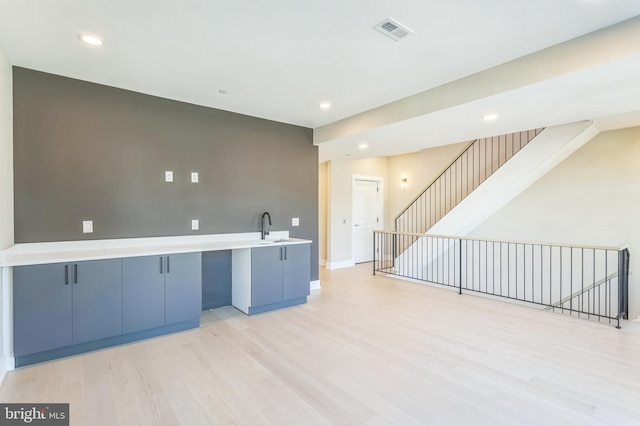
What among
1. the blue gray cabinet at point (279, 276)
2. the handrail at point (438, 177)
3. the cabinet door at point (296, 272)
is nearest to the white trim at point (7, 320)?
the blue gray cabinet at point (279, 276)

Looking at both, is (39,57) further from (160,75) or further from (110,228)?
(110,228)

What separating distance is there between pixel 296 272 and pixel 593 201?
5.04 metres

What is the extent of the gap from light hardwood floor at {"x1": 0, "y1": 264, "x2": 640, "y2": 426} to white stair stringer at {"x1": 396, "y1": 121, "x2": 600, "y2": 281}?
2.33 metres

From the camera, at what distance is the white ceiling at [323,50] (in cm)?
216

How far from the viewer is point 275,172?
4.85 meters

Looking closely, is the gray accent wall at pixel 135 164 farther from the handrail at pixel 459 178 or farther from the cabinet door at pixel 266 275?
the handrail at pixel 459 178

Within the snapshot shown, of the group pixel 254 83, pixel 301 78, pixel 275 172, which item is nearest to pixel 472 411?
pixel 301 78

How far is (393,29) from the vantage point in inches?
93.6

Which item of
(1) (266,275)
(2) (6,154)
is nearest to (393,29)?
(1) (266,275)

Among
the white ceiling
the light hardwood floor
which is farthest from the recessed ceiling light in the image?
the light hardwood floor

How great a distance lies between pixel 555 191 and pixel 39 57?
736cm

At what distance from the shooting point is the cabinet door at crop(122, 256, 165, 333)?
3.10m

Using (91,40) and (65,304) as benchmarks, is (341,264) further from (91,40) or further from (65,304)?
(91,40)

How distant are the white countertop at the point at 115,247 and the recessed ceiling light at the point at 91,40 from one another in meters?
1.86
